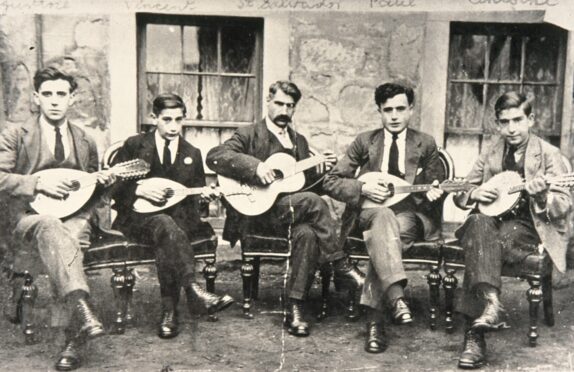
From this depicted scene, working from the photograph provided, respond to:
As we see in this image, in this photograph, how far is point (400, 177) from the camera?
4062 millimetres

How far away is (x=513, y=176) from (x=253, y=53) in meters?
2.39

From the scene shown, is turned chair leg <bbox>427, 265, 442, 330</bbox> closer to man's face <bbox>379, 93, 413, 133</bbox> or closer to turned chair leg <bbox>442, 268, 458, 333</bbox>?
turned chair leg <bbox>442, 268, 458, 333</bbox>

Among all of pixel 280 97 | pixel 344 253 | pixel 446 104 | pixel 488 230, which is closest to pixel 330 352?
pixel 344 253

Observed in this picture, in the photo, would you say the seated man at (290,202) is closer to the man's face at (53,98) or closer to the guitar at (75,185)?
the guitar at (75,185)

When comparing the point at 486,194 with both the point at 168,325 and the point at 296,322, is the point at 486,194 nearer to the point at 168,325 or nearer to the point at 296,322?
the point at 296,322

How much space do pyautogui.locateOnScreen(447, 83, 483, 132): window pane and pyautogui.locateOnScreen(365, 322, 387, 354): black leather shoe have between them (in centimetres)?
229

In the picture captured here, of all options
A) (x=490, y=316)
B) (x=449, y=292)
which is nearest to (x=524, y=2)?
(x=449, y=292)

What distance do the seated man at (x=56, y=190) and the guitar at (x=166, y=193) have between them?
0.23 m

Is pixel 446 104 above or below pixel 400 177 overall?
above

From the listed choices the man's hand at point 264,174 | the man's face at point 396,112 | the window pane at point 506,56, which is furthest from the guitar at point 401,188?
the window pane at point 506,56

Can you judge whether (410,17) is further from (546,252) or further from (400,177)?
(546,252)

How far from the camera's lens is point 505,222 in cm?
379

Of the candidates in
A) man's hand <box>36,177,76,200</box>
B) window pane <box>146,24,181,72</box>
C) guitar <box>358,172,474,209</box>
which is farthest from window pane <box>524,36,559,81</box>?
man's hand <box>36,177,76,200</box>

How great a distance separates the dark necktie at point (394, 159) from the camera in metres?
4.08
